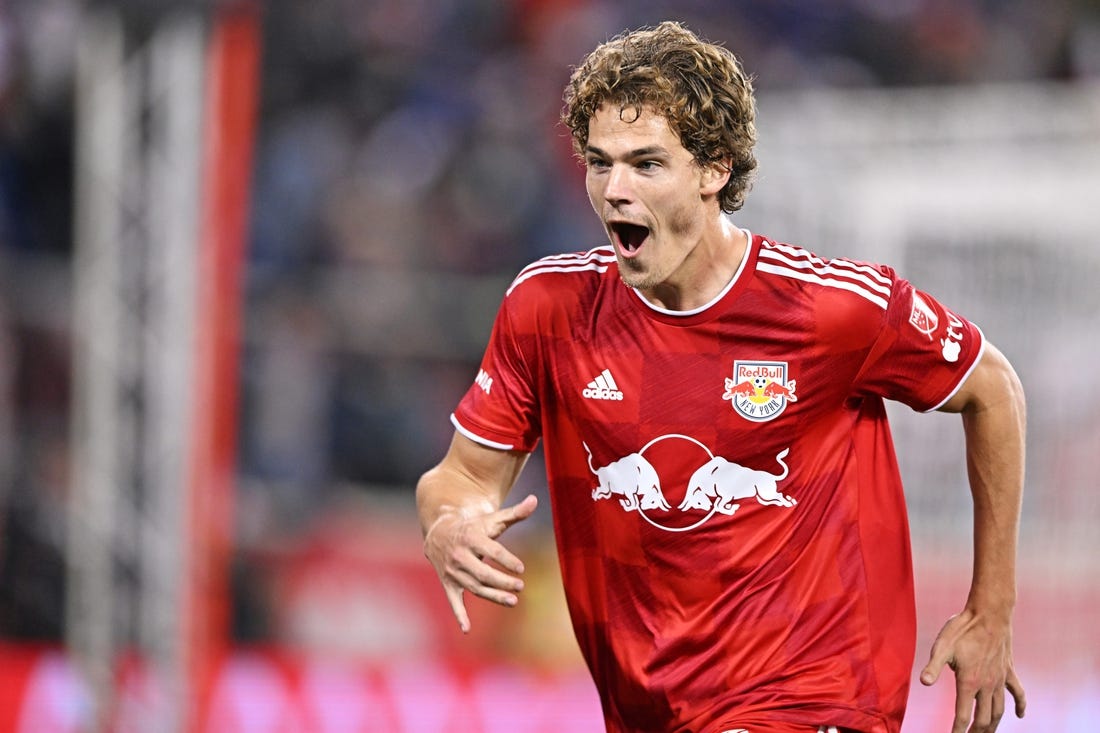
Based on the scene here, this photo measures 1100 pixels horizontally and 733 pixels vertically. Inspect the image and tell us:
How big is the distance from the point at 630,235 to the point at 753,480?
0.70 meters

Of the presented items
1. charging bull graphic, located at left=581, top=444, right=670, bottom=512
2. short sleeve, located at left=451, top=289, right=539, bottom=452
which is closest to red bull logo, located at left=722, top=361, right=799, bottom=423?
charging bull graphic, located at left=581, top=444, right=670, bottom=512

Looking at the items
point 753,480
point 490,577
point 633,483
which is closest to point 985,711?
point 753,480

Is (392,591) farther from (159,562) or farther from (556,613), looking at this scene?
(159,562)

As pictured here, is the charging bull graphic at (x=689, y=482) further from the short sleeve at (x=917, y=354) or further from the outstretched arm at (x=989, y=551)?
the outstretched arm at (x=989, y=551)

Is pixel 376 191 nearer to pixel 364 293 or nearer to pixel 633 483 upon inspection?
pixel 364 293

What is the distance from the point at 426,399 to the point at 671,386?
720 cm

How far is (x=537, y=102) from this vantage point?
1229 centimetres

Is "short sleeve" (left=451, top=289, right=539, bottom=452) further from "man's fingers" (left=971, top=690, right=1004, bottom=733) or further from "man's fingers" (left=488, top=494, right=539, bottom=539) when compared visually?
"man's fingers" (left=971, top=690, right=1004, bottom=733)

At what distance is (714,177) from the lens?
163 inches

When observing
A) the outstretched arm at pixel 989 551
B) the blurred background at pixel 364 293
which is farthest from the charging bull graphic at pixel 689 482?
the blurred background at pixel 364 293

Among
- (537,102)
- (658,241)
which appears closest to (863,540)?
(658,241)

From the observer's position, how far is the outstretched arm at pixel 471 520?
3.71 m

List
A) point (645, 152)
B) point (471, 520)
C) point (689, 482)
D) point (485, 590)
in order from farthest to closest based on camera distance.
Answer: point (689, 482) → point (645, 152) → point (471, 520) → point (485, 590)

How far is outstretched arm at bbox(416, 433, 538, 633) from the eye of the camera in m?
3.71
